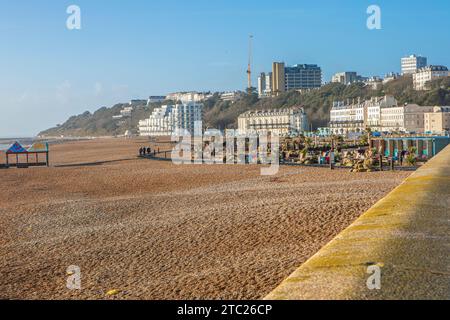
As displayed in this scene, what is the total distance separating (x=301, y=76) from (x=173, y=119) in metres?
58.3

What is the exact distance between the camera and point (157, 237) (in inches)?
376

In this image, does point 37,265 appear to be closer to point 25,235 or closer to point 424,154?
point 25,235

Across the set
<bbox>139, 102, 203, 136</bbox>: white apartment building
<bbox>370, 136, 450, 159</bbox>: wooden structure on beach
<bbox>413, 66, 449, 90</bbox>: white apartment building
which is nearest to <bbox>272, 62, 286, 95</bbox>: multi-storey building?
<bbox>139, 102, 203, 136</bbox>: white apartment building

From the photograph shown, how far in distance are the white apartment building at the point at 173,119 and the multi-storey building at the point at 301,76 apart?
43.3 metres

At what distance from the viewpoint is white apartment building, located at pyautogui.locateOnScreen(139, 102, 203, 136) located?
140500 millimetres

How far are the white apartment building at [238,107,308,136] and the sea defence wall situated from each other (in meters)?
96.1

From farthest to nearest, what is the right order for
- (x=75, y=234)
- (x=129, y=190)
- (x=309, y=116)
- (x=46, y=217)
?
1. (x=309, y=116)
2. (x=129, y=190)
3. (x=46, y=217)
4. (x=75, y=234)

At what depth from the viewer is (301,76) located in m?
185

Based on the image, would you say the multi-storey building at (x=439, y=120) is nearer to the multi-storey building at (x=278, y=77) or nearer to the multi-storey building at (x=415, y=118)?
the multi-storey building at (x=415, y=118)

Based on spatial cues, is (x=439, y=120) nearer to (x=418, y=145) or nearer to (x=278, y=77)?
(x=418, y=145)

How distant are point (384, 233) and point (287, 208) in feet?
23.2

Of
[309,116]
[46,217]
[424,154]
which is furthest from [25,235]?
[309,116]

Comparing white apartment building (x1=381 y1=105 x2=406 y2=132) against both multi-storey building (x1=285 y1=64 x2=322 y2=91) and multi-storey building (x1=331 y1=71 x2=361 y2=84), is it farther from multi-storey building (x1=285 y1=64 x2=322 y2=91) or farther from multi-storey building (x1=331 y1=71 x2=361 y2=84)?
multi-storey building (x1=331 y1=71 x2=361 y2=84)
